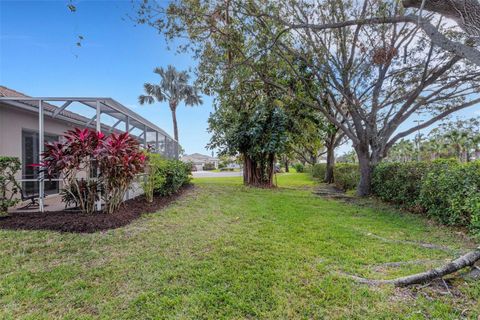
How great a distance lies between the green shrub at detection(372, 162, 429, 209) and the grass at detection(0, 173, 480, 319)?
1.70 m

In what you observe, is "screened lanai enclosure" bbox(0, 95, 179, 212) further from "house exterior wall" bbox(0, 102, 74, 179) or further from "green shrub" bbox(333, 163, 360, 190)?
"green shrub" bbox(333, 163, 360, 190)

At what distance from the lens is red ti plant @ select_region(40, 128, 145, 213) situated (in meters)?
5.04

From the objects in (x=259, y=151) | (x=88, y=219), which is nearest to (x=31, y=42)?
(x=88, y=219)

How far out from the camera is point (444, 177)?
16.9 ft

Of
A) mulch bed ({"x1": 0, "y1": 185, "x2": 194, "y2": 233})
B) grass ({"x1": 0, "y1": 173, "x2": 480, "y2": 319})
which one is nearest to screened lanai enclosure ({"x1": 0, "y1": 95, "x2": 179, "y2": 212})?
mulch bed ({"x1": 0, "y1": 185, "x2": 194, "y2": 233})

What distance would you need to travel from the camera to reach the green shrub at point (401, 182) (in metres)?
6.45

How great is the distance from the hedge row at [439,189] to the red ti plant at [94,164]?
6.48 meters

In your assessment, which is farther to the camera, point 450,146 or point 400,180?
point 450,146

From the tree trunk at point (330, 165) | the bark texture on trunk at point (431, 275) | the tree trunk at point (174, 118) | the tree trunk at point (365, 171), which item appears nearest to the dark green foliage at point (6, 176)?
the bark texture on trunk at point (431, 275)

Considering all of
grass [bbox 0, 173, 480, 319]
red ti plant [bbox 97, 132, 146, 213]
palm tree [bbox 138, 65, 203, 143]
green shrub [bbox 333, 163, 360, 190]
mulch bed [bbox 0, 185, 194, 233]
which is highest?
palm tree [bbox 138, 65, 203, 143]

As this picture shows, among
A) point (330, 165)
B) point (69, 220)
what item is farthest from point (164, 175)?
point (330, 165)

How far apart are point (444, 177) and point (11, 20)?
11.5 metres

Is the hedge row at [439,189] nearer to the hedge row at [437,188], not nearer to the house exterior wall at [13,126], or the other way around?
the hedge row at [437,188]

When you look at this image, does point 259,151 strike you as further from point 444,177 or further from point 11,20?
point 11,20
